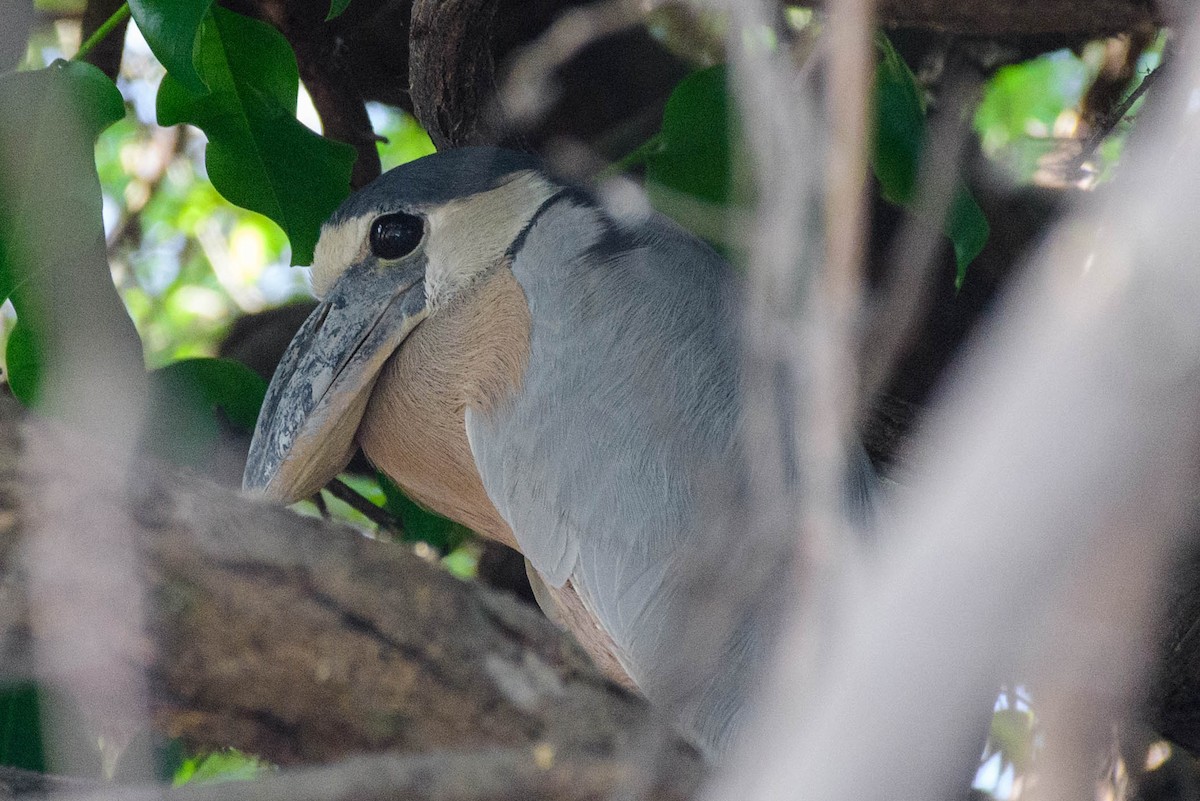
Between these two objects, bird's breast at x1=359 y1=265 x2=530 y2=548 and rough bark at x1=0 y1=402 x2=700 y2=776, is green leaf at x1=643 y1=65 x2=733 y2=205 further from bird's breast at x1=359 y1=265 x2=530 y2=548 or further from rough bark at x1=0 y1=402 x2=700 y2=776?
rough bark at x1=0 y1=402 x2=700 y2=776

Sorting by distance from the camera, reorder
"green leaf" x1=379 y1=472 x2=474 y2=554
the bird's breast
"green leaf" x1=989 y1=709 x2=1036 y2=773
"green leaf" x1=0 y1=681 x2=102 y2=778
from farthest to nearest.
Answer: "green leaf" x1=379 y1=472 x2=474 y2=554, "green leaf" x1=989 y1=709 x2=1036 y2=773, the bird's breast, "green leaf" x1=0 y1=681 x2=102 y2=778

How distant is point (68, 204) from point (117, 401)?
22 cm

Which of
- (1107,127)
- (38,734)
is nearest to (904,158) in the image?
(1107,127)

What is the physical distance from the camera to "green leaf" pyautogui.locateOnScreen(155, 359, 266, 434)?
1.54 metres

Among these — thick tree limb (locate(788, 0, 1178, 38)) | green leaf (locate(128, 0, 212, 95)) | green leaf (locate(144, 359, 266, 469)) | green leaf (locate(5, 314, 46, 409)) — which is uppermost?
green leaf (locate(128, 0, 212, 95))

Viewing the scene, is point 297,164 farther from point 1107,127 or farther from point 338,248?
point 1107,127

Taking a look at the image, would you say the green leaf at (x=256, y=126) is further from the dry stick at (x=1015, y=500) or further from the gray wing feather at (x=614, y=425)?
the dry stick at (x=1015, y=500)

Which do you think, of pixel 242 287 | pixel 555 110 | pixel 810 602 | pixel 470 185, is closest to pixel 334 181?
pixel 470 185

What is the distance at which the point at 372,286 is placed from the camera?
1.38 m

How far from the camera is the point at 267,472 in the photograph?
1360 millimetres

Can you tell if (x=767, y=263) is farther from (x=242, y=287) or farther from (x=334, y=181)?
(x=242, y=287)

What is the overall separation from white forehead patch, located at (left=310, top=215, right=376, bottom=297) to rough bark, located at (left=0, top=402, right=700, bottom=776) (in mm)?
644

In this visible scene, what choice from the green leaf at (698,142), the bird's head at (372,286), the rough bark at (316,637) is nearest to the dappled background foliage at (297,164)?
the green leaf at (698,142)

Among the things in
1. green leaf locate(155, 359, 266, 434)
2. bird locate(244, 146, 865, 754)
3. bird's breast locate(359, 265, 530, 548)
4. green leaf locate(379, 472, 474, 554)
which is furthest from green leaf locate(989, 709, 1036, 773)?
green leaf locate(155, 359, 266, 434)
